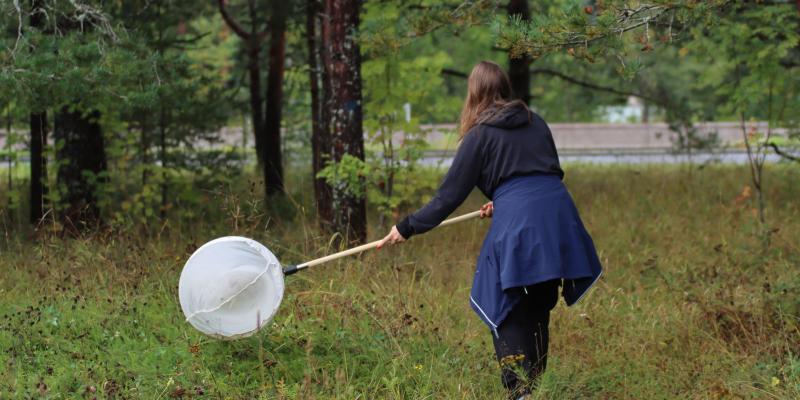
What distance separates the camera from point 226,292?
4.42m

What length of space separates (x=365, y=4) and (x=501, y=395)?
5045mm

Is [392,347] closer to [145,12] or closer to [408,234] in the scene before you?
[408,234]

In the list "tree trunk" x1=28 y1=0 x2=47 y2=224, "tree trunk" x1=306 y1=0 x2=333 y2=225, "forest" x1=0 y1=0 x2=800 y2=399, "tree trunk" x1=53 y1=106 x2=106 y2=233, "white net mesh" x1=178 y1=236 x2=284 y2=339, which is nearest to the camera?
"white net mesh" x1=178 y1=236 x2=284 y2=339

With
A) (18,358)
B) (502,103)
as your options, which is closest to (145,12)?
(18,358)

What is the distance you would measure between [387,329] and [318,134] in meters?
4.72

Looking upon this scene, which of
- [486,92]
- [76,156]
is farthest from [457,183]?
[76,156]

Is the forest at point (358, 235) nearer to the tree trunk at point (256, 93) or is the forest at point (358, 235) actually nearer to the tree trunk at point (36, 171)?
the tree trunk at point (36, 171)

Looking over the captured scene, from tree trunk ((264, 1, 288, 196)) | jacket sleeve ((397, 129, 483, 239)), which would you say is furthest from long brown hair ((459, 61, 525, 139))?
tree trunk ((264, 1, 288, 196))

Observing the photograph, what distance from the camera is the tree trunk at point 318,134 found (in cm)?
769

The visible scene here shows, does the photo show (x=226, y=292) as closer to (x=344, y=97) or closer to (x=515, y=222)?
(x=515, y=222)

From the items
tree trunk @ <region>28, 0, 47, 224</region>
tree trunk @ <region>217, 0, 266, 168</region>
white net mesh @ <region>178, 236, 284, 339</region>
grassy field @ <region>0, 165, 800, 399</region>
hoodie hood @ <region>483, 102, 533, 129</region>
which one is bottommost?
grassy field @ <region>0, 165, 800, 399</region>

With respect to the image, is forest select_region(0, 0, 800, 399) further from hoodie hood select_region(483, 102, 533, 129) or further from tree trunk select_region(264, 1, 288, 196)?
hoodie hood select_region(483, 102, 533, 129)

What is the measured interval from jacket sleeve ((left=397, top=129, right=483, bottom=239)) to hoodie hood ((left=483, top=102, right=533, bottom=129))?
97 mm

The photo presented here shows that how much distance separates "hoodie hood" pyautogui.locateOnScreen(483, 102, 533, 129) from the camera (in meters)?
4.14
